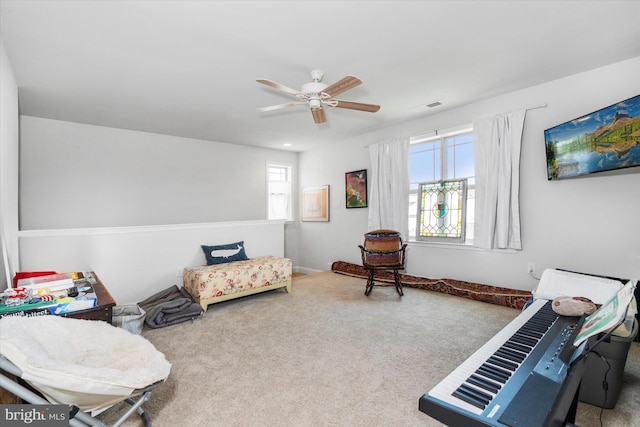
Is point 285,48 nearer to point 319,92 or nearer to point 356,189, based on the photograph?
point 319,92

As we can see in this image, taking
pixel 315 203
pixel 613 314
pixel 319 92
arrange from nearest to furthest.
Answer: pixel 613 314
pixel 319 92
pixel 315 203

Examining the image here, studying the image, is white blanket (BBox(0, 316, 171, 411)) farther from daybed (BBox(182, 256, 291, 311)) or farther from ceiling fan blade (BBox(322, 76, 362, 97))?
ceiling fan blade (BBox(322, 76, 362, 97))

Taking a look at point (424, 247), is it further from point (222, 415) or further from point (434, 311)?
point (222, 415)

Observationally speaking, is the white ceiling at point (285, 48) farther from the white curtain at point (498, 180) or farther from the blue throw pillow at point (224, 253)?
the blue throw pillow at point (224, 253)

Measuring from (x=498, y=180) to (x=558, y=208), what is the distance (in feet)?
2.15

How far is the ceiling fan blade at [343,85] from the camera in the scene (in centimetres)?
227

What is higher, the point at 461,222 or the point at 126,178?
the point at 126,178

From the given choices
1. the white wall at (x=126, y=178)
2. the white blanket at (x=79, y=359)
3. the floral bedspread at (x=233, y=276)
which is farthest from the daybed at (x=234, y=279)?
the white blanket at (x=79, y=359)

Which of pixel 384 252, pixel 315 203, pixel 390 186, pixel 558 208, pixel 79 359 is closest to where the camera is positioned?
pixel 79 359

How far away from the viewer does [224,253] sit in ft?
13.7

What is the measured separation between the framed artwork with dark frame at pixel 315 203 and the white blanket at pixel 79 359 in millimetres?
4325

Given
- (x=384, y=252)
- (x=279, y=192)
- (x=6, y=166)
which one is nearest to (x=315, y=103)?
(x=384, y=252)

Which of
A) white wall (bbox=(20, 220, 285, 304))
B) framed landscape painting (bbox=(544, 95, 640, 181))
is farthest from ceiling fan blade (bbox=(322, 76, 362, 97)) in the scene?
white wall (bbox=(20, 220, 285, 304))

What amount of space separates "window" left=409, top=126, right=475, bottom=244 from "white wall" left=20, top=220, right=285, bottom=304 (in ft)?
9.45
